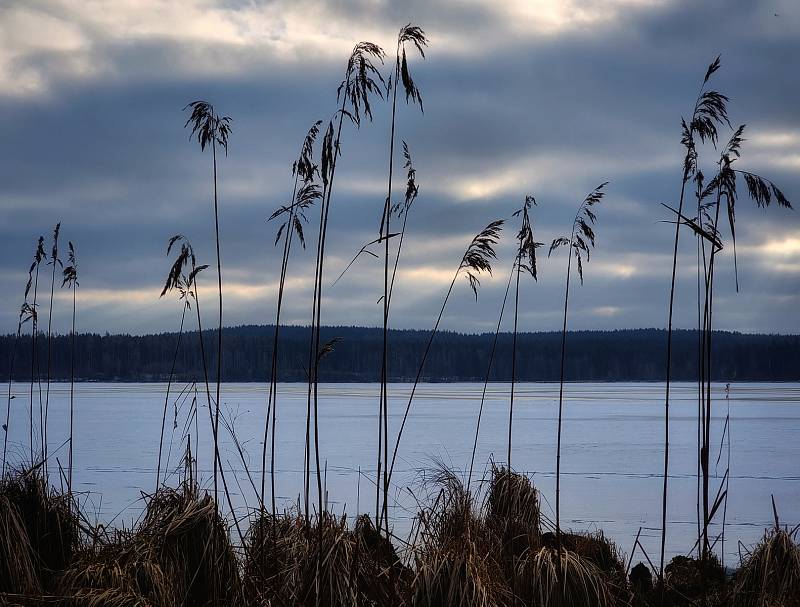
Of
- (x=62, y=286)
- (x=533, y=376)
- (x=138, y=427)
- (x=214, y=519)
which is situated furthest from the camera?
(x=533, y=376)

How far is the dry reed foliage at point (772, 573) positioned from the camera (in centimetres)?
670

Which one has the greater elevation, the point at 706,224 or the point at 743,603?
the point at 706,224

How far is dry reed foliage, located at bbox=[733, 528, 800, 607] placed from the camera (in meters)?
6.70

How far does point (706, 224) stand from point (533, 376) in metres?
195

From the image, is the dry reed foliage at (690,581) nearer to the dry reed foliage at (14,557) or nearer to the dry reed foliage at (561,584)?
the dry reed foliage at (561,584)

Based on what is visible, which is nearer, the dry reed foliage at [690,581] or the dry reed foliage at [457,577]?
the dry reed foliage at [457,577]

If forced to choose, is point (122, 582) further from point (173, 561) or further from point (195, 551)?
point (195, 551)

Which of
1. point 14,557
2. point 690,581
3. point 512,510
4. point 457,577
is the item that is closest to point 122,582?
point 14,557

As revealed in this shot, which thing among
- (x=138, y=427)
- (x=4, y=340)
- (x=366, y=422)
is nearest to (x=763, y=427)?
(x=366, y=422)

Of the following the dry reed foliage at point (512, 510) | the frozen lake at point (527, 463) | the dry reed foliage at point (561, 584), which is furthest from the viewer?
the frozen lake at point (527, 463)

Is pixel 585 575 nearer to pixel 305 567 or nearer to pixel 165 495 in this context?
pixel 305 567

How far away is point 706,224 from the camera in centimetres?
566

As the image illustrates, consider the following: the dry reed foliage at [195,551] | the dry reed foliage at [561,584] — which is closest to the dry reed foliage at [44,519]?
the dry reed foliage at [195,551]

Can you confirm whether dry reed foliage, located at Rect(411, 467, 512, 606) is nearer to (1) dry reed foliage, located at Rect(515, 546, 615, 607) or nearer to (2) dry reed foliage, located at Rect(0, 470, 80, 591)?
(1) dry reed foliage, located at Rect(515, 546, 615, 607)
